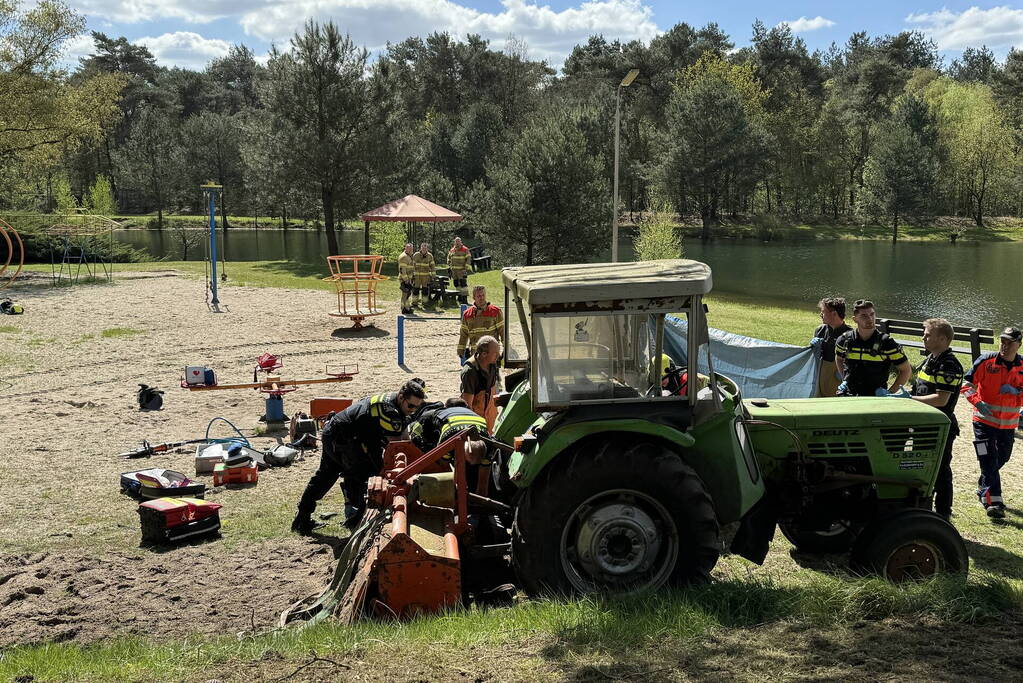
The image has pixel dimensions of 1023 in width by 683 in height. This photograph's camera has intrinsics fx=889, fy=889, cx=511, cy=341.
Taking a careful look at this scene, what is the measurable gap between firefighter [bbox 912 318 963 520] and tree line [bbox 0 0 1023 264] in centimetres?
2832

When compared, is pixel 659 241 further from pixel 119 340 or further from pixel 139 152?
pixel 139 152

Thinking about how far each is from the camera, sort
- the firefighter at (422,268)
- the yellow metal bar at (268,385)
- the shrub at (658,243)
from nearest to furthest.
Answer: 1. the yellow metal bar at (268,385)
2. the firefighter at (422,268)
3. the shrub at (658,243)

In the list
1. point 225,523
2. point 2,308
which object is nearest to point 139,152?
point 2,308

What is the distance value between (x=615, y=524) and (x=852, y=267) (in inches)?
1756

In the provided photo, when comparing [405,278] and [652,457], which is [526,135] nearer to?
[405,278]

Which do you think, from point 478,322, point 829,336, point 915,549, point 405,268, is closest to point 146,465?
point 478,322

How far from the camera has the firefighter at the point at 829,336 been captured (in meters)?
9.27

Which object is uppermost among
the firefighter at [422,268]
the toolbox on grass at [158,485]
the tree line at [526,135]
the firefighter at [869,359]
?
the tree line at [526,135]

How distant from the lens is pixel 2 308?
21719 millimetres

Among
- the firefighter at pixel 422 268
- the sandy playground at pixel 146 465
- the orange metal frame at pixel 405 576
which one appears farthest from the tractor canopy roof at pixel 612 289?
the firefighter at pixel 422 268

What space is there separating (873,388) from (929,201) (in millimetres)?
61399

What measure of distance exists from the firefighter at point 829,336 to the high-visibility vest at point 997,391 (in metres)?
1.30

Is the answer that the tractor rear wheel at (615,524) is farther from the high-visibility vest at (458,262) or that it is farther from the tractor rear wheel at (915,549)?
the high-visibility vest at (458,262)

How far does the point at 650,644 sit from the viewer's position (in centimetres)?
468
